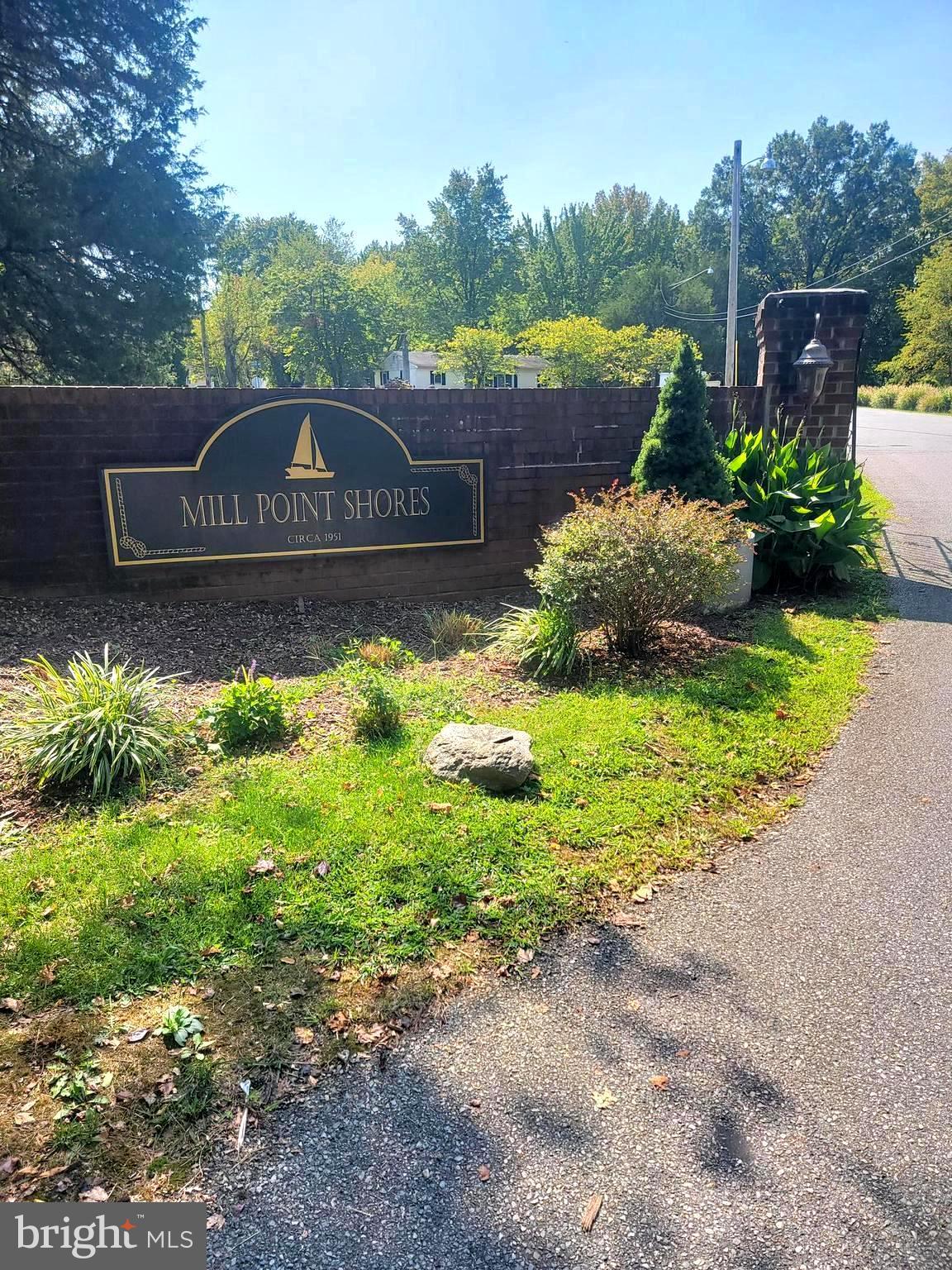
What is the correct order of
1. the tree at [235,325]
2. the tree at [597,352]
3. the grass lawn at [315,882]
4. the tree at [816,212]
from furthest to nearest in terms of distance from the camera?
the tree at [816,212] < the tree at [235,325] < the tree at [597,352] < the grass lawn at [315,882]

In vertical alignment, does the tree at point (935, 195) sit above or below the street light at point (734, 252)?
above

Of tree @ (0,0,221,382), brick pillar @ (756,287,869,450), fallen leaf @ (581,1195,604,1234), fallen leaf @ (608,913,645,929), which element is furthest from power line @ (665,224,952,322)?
fallen leaf @ (581,1195,604,1234)

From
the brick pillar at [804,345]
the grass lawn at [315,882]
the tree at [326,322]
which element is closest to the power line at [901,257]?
the tree at [326,322]

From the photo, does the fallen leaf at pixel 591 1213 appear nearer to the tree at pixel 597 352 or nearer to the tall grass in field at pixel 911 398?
A: the tall grass in field at pixel 911 398

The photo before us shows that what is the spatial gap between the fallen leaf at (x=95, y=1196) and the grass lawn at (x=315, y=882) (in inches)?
1.0

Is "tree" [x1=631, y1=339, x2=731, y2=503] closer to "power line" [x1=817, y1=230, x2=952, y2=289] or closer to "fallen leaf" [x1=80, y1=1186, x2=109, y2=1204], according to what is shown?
"fallen leaf" [x1=80, y1=1186, x2=109, y2=1204]

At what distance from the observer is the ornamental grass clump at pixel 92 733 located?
13.4 ft

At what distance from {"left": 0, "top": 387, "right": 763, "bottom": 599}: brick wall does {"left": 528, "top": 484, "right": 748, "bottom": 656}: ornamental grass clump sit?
2.47m

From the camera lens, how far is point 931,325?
38375 millimetres

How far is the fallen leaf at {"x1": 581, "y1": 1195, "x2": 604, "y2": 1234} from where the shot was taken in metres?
1.90

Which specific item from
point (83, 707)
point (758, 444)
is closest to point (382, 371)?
point (758, 444)

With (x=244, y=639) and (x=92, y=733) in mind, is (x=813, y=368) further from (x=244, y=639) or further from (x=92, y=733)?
(x=92, y=733)

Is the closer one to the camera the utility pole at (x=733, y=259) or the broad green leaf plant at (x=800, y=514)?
the broad green leaf plant at (x=800, y=514)

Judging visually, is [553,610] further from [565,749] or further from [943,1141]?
[943,1141]
